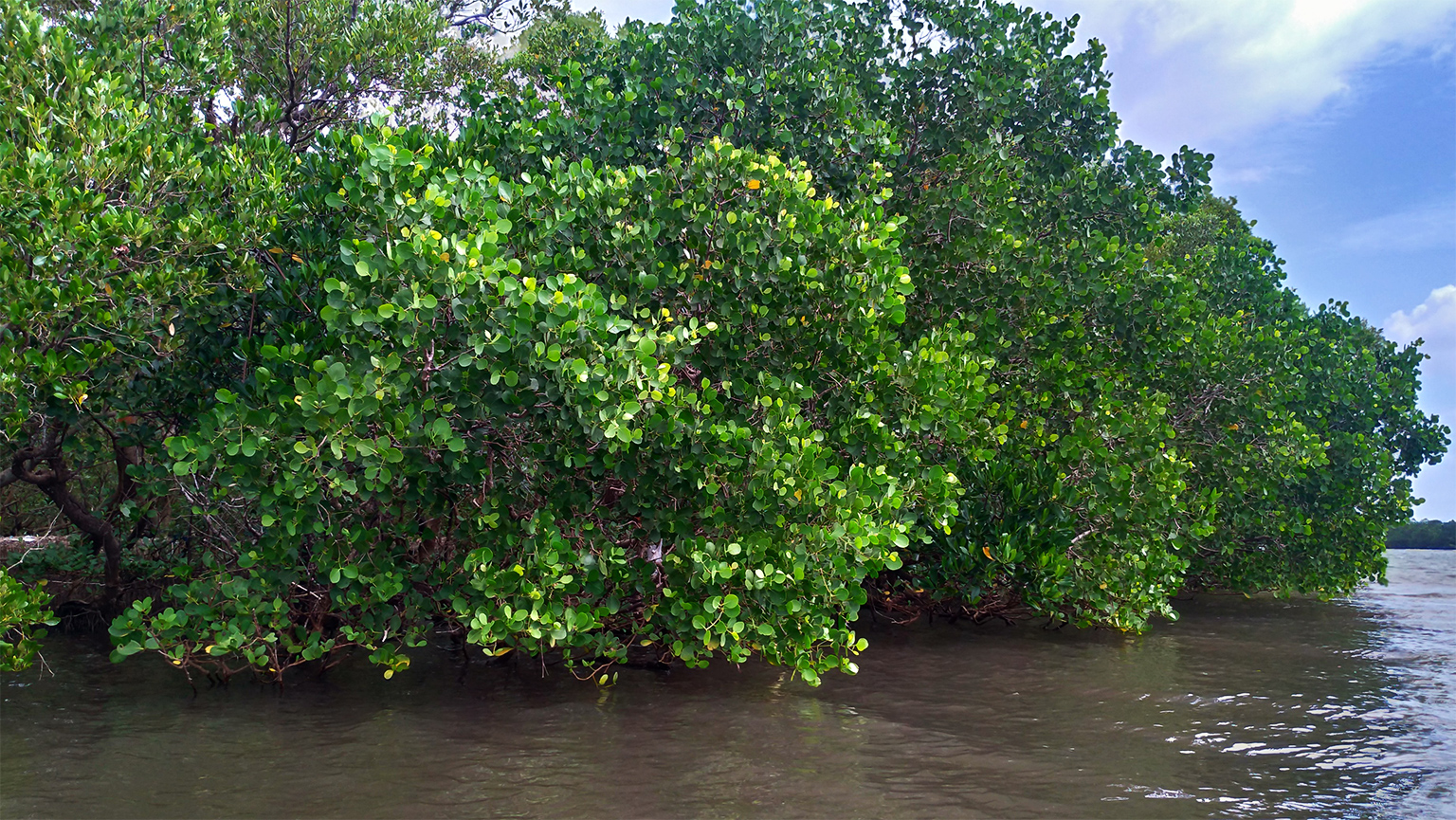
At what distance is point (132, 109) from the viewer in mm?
8586

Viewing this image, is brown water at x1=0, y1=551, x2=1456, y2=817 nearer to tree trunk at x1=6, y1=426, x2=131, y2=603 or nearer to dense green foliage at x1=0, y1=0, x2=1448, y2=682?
dense green foliage at x1=0, y1=0, x2=1448, y2=682

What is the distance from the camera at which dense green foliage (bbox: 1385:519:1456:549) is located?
140ft

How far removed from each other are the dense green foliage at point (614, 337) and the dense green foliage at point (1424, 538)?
36601mm

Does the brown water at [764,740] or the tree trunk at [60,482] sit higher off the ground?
the tree trunk at [60,482]

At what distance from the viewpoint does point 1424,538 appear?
4362 cm

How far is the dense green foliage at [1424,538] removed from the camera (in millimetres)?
42562

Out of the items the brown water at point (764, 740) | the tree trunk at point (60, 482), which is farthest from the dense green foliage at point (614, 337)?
the brown water at point (764, 740)

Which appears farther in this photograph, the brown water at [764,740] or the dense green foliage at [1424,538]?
the dense green foliage at [1424,538]

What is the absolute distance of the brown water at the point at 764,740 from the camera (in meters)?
6.35

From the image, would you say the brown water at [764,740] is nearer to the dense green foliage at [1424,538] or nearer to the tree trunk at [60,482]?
the tree trunk at [60,482]

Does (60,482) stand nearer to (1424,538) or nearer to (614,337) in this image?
(614,337)

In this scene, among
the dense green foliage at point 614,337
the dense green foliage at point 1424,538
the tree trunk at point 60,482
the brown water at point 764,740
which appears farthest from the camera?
the dense green foliage at point 1424,538

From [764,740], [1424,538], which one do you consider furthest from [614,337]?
[1424,538]

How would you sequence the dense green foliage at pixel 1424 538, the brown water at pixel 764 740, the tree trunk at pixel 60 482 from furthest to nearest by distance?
1. the dense green foliage at pixel 1424 538
2. the tree trunk at pixel 60 482
3. the brown water at pixel 764 740
